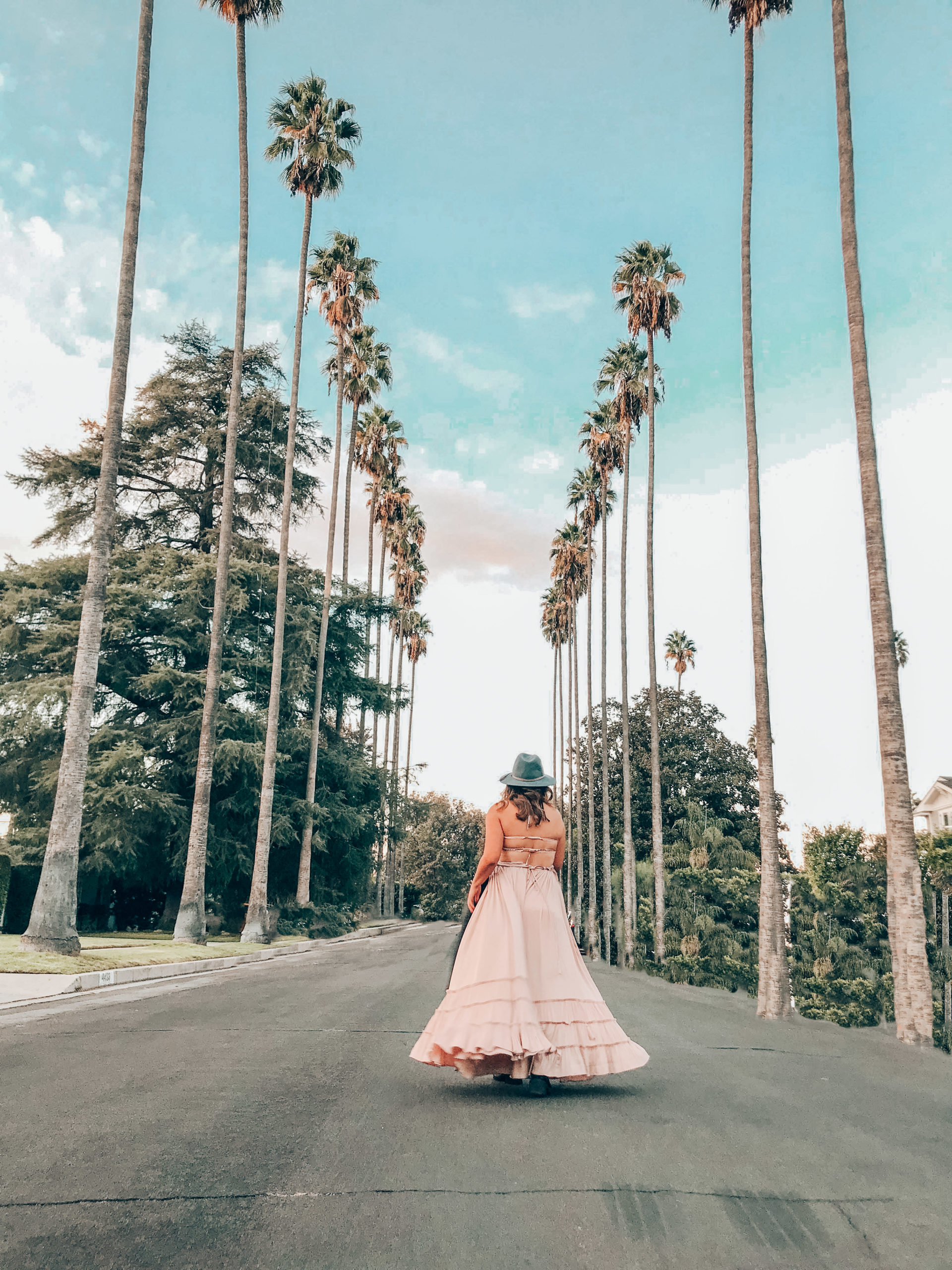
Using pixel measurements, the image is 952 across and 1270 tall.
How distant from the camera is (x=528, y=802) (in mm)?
6180

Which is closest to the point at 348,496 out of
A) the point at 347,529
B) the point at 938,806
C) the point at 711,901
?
the point at 347,529

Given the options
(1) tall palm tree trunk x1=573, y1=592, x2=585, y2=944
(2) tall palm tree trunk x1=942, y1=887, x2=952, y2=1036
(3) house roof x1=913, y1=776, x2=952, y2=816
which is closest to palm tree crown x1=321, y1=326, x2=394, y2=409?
(1) tall palm tree trunk x1=573, y1=592, x2=585, y2=944

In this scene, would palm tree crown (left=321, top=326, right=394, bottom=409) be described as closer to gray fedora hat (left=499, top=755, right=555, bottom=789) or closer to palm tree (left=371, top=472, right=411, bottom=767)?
palm tree (left=371, top=472, right=411, bottom=767)

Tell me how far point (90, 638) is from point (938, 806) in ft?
212

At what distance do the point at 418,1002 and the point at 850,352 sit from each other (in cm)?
1047

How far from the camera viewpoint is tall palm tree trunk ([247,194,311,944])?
27.0m

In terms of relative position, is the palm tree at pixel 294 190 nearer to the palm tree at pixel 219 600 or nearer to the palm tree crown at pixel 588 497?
the palm tree at pixel 219 600

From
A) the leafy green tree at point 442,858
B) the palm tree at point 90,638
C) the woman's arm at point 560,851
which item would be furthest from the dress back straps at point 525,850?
the leafy green tree at point 442,858

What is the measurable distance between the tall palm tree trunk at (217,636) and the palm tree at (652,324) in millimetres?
12743

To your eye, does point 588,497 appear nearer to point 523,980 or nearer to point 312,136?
point 312,136

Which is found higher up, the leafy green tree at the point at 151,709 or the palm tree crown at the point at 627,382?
the palm tree crown at the point at 627,382

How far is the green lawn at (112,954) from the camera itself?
43.4 feet

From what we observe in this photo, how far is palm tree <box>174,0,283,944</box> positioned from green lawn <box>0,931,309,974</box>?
1.04m

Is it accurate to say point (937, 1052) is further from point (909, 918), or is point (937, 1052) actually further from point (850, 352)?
point (850, 352)
